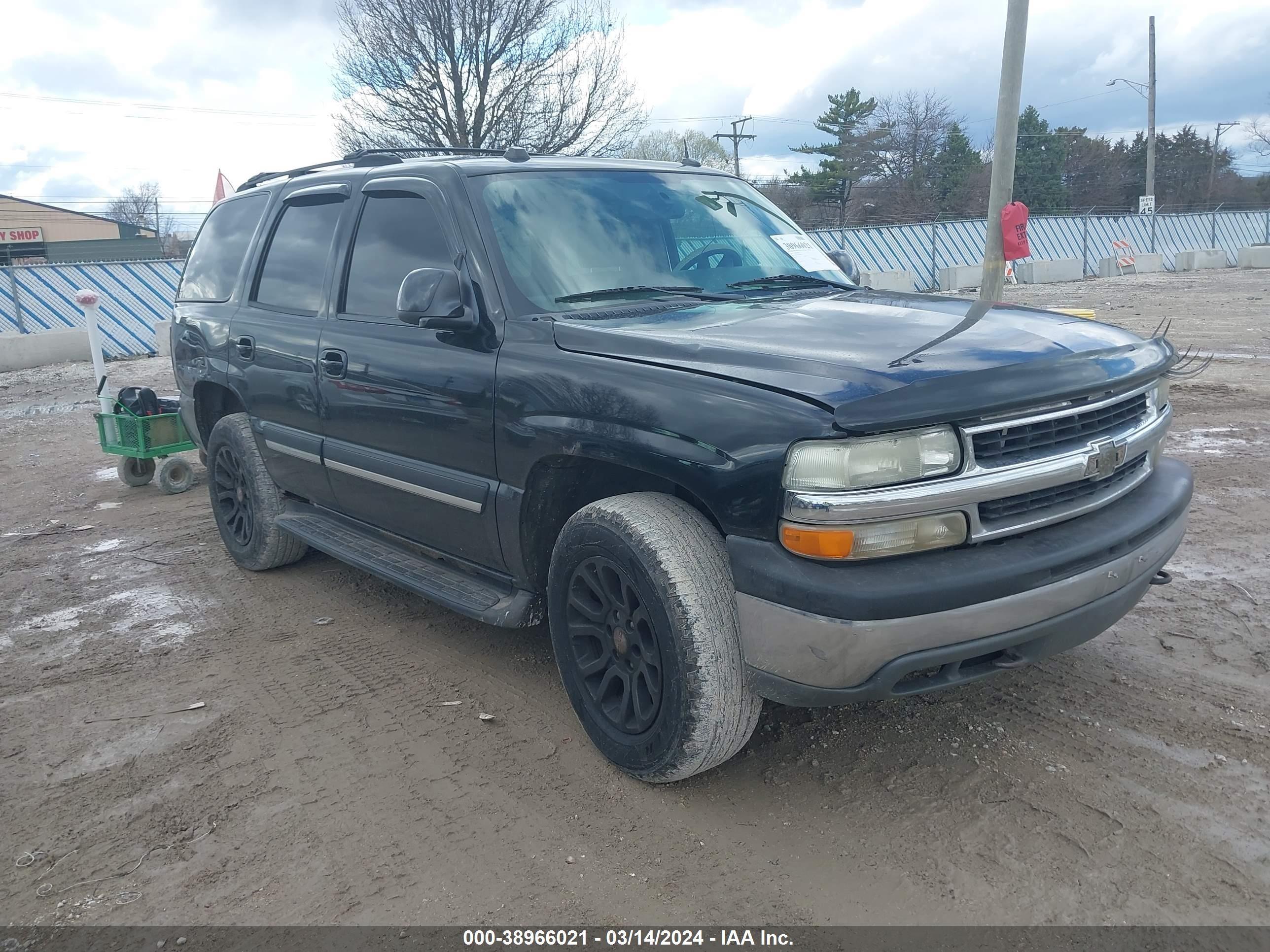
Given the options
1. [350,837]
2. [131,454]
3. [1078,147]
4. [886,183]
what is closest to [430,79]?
[131,454]

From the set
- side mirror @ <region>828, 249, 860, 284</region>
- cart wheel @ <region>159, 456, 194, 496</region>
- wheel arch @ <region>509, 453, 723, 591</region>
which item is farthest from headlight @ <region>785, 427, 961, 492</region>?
cart wheel @ <region>159, 456, 194, 496</region>

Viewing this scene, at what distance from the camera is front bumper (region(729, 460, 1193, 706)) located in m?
2.48

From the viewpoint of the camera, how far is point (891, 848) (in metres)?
2.71

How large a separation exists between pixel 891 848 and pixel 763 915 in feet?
1.48

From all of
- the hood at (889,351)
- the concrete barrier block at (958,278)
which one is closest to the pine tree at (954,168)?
the concrete barrier block at (958,278)

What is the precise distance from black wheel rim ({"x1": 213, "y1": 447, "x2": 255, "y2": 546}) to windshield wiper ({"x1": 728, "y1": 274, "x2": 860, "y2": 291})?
114 inches

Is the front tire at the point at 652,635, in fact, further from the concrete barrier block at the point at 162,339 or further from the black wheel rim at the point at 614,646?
the concrete barrier block at the point at 162,339

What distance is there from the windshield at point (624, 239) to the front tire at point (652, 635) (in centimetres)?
96

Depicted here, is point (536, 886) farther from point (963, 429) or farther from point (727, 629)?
point (963, 429)

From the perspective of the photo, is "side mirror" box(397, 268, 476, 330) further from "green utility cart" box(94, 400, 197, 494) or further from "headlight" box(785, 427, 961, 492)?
"green utility cart" box(94, 400, 197, 494)

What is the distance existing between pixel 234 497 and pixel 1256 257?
125ft

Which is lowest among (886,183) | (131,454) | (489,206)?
(131,454)

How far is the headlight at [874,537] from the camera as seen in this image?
252cm
